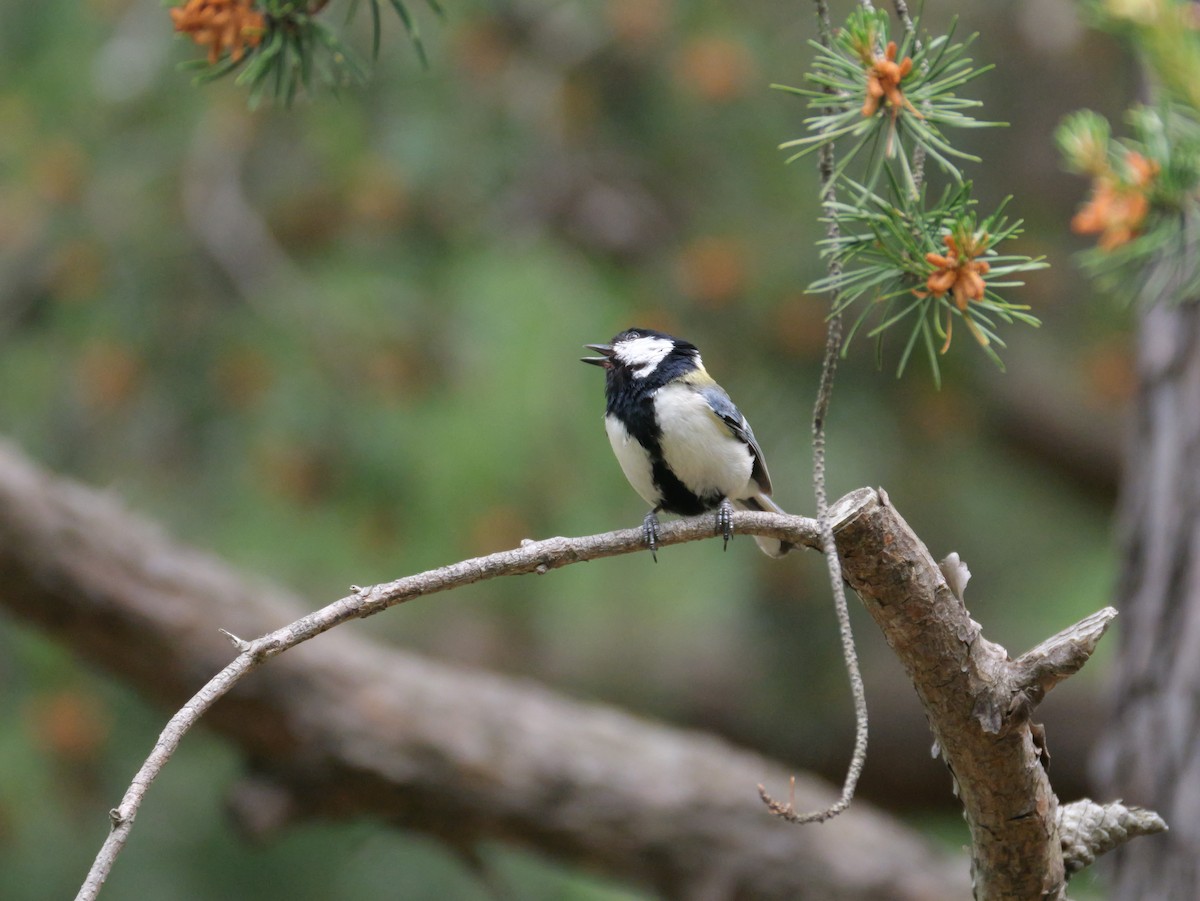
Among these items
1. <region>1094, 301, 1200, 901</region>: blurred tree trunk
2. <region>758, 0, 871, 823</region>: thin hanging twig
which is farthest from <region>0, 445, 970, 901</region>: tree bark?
<region>758, 0, 871, 823</region>: thin hanging twig

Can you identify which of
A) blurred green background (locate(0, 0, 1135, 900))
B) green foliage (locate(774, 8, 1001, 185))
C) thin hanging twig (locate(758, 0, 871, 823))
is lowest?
thin hanging twig (locate(758, 0, 871, 823))

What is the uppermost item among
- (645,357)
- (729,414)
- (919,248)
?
(645,357)

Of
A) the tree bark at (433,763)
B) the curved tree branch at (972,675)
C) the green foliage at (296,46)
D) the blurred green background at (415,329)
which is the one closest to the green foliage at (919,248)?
the curved tree branch at (972,675)

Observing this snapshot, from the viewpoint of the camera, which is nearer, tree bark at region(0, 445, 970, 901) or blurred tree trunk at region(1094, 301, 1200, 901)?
blurred tree trunk at region(1094, 301, 1200, 901)

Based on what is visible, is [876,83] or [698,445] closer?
[876,83]

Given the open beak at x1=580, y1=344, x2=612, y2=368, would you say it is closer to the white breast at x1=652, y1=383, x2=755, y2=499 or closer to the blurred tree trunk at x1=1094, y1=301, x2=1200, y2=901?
the white breast at x1=652, y1=383, x2=755, y2=499

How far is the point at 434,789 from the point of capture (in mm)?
2637

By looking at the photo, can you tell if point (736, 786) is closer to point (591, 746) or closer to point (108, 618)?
point (591, 746)

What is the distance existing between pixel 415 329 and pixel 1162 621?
1.82 meters

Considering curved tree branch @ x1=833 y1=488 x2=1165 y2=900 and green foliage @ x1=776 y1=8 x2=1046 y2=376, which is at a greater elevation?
green foliage @ x1=776 y1=8 x2=1046 y2=376

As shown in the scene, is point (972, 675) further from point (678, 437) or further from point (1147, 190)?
point (678, 437)

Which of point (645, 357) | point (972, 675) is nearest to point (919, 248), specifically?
point (972, 675)

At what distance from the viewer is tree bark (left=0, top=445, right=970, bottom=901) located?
102 inches

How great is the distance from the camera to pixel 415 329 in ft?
9.46
